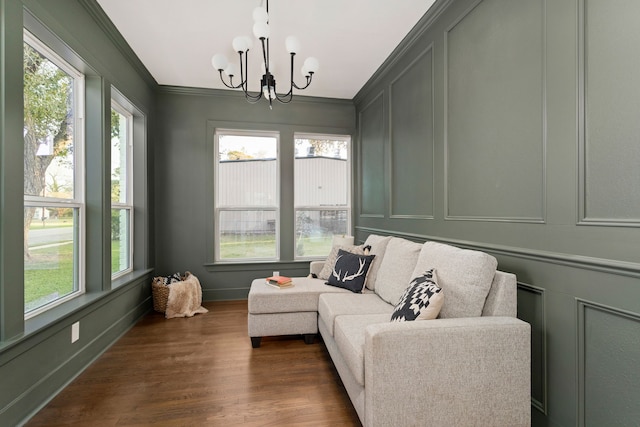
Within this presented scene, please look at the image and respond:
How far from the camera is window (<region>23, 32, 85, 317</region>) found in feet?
6.66

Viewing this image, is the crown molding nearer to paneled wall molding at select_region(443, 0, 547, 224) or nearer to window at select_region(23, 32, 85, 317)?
window at select_region(23, 32, 85, 317)

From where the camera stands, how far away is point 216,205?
4340mm

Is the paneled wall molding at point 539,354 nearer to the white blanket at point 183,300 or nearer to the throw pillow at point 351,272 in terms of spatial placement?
the throw pillow at point 351,272

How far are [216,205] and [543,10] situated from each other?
3872mm

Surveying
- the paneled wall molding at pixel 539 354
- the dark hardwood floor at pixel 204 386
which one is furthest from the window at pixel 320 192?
the paneled wall molding at pixel 539 354

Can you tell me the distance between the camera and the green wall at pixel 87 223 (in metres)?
1.68

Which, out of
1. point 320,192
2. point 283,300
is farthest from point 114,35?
point 320,192

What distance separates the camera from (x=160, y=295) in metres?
3.68

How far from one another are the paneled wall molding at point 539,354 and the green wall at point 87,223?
9.32 feet

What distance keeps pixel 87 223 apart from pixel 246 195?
2.06m

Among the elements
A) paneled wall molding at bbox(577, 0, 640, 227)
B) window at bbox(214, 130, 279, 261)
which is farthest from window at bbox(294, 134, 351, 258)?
paneled wall molding at bbox(577, 0, 640, 227)

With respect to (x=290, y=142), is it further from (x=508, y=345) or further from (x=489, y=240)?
(x=508, y=345)

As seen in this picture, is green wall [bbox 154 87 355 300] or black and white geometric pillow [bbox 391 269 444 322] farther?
green wall [bbox 154 87 355 300]

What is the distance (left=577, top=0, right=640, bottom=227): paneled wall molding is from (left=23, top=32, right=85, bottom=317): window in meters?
3.13
